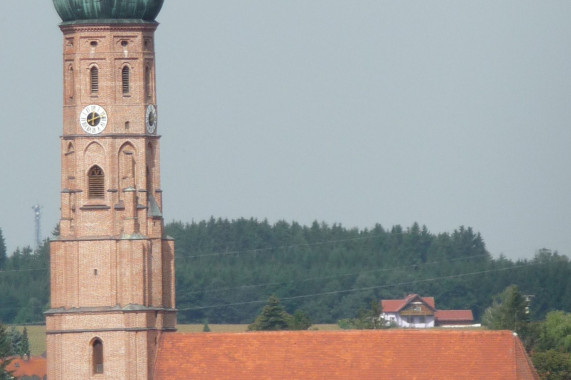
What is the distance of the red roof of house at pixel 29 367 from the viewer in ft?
458

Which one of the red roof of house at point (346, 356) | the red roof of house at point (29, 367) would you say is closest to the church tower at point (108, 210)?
the red roof of house at point (346, 356)

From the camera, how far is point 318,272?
6914 inches

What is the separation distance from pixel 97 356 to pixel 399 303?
88.3 meters

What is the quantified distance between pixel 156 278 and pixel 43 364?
173 feet

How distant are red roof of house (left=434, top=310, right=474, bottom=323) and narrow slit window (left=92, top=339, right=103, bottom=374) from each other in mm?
82358

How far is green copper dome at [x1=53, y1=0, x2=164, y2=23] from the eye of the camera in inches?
3529

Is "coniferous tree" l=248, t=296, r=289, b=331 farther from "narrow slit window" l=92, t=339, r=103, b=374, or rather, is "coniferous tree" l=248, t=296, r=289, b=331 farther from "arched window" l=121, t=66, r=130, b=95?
"arched window" l=121, t=66, r=130, b=95

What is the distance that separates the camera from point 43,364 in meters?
142

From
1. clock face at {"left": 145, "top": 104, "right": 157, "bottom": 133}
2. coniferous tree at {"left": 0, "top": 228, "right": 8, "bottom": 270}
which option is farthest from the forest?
clock face at {"left": 145, "top": 104, "right": 157, "bottom": 133}

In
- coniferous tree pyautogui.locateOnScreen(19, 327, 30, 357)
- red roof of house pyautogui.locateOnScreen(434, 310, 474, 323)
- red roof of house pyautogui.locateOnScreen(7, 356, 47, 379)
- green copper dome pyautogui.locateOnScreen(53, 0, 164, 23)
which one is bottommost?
red roof of house pyautogui.locateOnScreen(7, 356, 47, 379)

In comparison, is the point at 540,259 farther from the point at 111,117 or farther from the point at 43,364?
the point at 111,117

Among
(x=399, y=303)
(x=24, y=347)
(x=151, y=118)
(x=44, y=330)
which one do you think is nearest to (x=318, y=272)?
(x=399, y=303)

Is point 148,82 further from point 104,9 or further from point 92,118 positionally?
point 104,9

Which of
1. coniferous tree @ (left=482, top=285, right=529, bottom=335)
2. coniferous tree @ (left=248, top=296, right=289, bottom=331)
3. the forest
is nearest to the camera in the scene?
coniferous tree @ (left=482, top=285, right=529, bottom=335)
